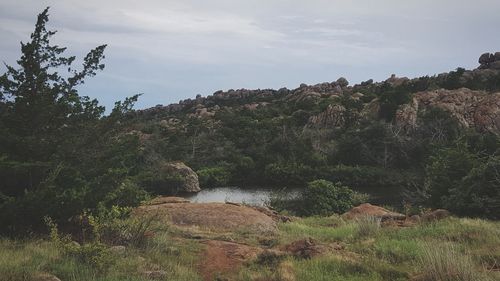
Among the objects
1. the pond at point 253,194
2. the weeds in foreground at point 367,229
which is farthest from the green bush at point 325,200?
the weeds in foreground at point 367,229

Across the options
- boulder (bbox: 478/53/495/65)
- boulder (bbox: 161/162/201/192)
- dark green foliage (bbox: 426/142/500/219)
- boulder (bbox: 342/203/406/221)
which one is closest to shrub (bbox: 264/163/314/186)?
boulder (bbox: 161/162/201/192)

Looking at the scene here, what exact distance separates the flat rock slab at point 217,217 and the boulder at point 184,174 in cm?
2710

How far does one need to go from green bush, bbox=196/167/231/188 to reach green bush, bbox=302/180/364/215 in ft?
75.0

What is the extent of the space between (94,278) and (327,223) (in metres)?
9.65

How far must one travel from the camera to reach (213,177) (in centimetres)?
4803

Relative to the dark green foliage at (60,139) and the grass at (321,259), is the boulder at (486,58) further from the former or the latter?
the dark green foliage at (60,139)

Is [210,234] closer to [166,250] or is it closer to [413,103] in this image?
[166,250]

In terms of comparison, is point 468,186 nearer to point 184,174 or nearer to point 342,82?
point 184,174

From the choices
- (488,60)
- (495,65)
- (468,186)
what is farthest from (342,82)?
(468,186)

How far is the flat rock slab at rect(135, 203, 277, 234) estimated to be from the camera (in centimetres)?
1305

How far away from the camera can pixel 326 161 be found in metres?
49.8

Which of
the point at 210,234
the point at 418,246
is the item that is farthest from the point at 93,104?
the point at 418,246

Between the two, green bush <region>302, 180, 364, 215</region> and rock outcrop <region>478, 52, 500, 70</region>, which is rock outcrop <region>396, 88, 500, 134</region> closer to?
rock outcrop <region>478, 52, 500, 70</region>

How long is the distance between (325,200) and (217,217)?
37.1ft
